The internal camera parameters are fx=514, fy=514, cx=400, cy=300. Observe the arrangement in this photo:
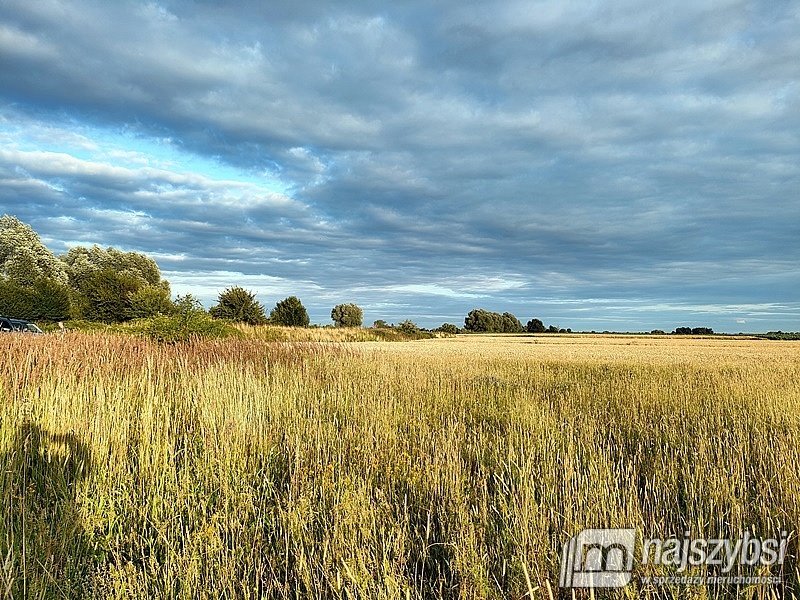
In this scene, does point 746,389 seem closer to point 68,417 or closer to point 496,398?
point 496,398

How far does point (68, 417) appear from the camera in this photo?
5543 millimetres

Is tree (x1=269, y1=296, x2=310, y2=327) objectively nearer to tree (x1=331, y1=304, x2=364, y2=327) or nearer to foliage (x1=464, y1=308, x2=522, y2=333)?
tree (x1=331, y1=304, x2=364, y2=327)

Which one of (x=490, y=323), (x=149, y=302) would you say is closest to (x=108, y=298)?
(x=149, y=302)

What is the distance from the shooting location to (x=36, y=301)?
33.2m

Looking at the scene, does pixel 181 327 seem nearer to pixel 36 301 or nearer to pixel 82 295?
pixel 36 301

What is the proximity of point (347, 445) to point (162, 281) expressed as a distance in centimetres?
6502

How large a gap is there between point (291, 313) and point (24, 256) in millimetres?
23297

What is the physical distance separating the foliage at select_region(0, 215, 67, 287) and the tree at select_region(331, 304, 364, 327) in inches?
1104

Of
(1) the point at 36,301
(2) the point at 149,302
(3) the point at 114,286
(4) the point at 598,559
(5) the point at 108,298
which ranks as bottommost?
(4) the point at 598,559

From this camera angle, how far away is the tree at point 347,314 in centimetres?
6125

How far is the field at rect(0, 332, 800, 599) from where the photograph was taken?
9.21ft

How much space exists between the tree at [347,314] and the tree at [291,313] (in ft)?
28.7

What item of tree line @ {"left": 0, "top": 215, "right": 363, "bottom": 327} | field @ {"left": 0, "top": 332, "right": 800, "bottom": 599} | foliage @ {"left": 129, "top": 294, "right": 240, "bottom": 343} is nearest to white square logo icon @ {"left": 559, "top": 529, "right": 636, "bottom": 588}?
field @ {"left": 0, "top": 332, "right": 800, "bottom": 599}

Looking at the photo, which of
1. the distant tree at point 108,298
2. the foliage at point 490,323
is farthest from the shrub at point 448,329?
the distant tree at point 108,298
